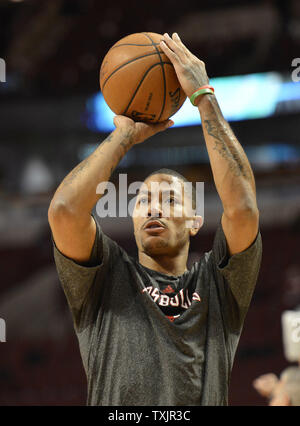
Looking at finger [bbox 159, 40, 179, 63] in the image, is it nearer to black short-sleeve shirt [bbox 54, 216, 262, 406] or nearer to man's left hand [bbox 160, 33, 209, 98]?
man's left hand [bbox 160, 33, 209, 98]

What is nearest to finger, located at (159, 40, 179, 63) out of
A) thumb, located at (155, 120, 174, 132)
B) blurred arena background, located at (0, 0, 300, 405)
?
thumb, located at (155, 120, 174, 132)

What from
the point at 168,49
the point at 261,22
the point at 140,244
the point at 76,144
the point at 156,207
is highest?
the point at 261,22

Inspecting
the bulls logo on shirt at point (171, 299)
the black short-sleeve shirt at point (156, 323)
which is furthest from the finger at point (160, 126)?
the bulls logo on shirt at point (171, 299)

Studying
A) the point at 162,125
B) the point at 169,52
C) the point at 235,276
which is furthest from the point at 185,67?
the point at 235,276

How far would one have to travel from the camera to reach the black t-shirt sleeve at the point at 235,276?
1.73 meters

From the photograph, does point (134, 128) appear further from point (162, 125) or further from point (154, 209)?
point (154, 209)

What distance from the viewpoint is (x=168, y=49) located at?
1878 millimetres

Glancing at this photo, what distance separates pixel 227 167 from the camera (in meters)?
1.72

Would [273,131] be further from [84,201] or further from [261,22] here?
Result: [84,201]

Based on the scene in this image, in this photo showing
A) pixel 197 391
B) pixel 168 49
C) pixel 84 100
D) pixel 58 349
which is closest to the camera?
pixel 197 391

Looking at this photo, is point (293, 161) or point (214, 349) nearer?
point (214, 349)

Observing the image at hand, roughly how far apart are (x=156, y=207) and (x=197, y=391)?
0.66 metres

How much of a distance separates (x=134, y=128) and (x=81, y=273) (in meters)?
0.55
